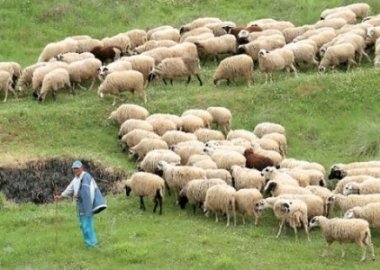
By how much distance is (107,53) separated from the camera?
92.3ft

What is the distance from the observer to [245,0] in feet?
118

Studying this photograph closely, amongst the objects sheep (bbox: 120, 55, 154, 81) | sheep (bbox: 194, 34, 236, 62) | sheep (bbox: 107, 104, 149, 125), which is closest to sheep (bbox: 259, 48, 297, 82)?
sheep (bbox: 194, 34, 236, 62)

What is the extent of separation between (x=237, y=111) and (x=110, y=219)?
294 inches

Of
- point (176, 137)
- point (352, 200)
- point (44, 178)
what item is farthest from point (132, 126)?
point (352, 200)

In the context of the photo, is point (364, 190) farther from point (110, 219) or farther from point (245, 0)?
point (245, 0)

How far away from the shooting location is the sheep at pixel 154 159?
20578mm

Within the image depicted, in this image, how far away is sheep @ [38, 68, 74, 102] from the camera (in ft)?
83.1

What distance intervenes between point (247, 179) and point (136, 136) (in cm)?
410

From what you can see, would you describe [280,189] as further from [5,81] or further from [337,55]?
[5,81]

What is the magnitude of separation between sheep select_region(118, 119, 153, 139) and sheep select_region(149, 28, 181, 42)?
7.36 m

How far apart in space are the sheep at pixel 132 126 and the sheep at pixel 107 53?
5398mm

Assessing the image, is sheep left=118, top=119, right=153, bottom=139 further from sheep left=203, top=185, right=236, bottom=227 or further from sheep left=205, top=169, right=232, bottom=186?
sheep left=203, top=185, right=236, bottom=227

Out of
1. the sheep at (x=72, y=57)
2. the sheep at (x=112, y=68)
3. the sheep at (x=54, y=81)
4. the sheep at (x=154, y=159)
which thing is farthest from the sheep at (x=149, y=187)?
the sheep at (x=72, y=57)

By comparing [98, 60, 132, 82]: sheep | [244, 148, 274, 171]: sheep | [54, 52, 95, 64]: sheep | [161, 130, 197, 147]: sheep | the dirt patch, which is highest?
[54, 52, 95, 64]: sheep
